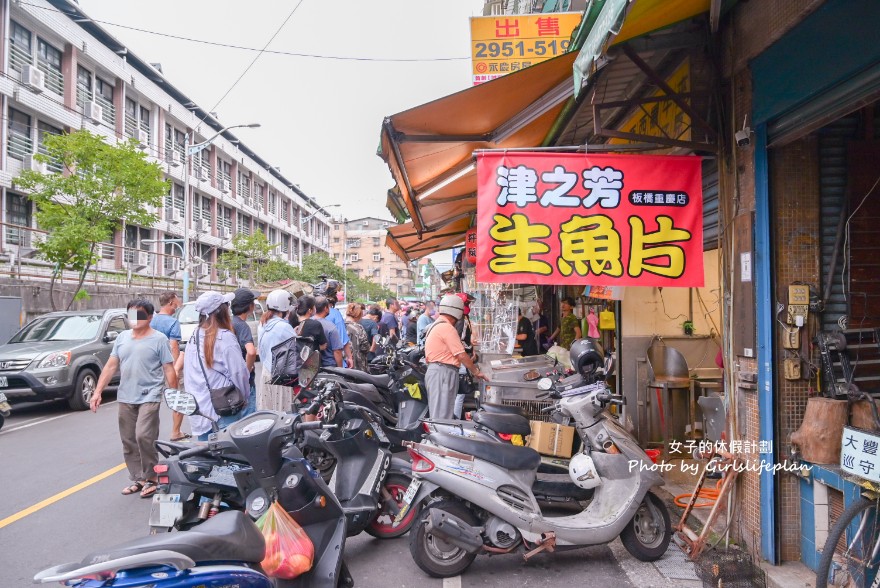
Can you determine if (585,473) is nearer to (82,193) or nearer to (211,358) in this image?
(211,358)

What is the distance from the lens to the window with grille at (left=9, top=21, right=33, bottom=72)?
19859mm

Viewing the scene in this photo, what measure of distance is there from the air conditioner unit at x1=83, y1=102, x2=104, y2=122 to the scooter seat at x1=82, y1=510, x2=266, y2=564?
26836 mm

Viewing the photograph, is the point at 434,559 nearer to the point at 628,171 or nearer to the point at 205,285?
the point at 628,171

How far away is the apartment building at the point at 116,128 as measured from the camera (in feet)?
66.1

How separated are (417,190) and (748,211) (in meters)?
4.89

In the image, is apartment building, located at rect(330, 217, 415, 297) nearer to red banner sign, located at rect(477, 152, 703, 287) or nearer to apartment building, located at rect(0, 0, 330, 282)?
apartment building, located at rect(0, 0, 330, 282)

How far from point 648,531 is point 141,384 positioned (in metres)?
4.80

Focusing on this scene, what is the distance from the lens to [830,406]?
148 inches

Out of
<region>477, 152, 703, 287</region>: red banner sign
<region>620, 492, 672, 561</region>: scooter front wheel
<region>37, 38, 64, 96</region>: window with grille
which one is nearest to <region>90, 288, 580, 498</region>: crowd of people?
<region>477, 152, 703, 287</region>: red banner sign

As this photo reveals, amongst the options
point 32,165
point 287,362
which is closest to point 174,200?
point 32,165

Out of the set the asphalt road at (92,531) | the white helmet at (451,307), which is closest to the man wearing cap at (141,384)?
the asphalt road at (92,531)

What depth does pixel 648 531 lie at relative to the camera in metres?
4.43

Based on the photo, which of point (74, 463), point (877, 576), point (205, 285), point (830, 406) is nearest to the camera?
Result: point (877, 576)

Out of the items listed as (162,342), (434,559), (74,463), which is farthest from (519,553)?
(74,463)
